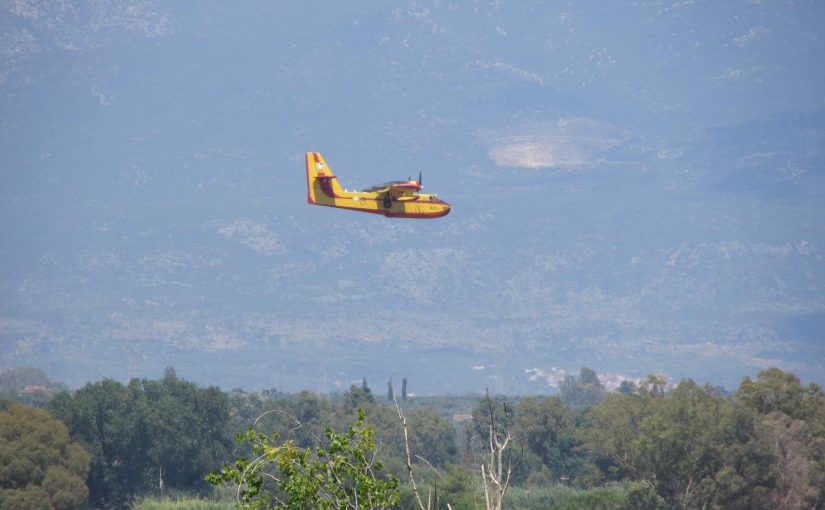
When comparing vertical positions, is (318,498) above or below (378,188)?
below

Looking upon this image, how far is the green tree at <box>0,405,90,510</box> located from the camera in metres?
98.1

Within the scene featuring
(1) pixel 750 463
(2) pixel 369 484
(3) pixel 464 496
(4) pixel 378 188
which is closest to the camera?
(2) pixel 369 484

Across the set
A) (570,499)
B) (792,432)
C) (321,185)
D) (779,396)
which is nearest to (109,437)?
(570,499)

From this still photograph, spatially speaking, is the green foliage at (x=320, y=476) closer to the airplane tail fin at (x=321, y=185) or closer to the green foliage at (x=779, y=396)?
the airplane tail fin at (x=321, y=185)

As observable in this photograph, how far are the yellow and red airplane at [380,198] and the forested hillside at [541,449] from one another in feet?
41.8

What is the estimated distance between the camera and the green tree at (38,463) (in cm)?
9806

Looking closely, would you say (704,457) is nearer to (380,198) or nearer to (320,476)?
(380,198)

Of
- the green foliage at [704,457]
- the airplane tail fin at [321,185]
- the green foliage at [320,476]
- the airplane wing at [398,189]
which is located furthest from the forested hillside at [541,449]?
the green foliage at [320,476]

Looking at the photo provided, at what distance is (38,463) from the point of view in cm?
10294

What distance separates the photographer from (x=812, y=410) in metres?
113

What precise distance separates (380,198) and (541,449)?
253 feet

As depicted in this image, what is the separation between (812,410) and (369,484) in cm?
8513

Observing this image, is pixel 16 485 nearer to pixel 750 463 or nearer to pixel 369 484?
pixel 750 463

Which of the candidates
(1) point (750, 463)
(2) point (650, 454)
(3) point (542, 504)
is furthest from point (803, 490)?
(3) point (542, 504)
